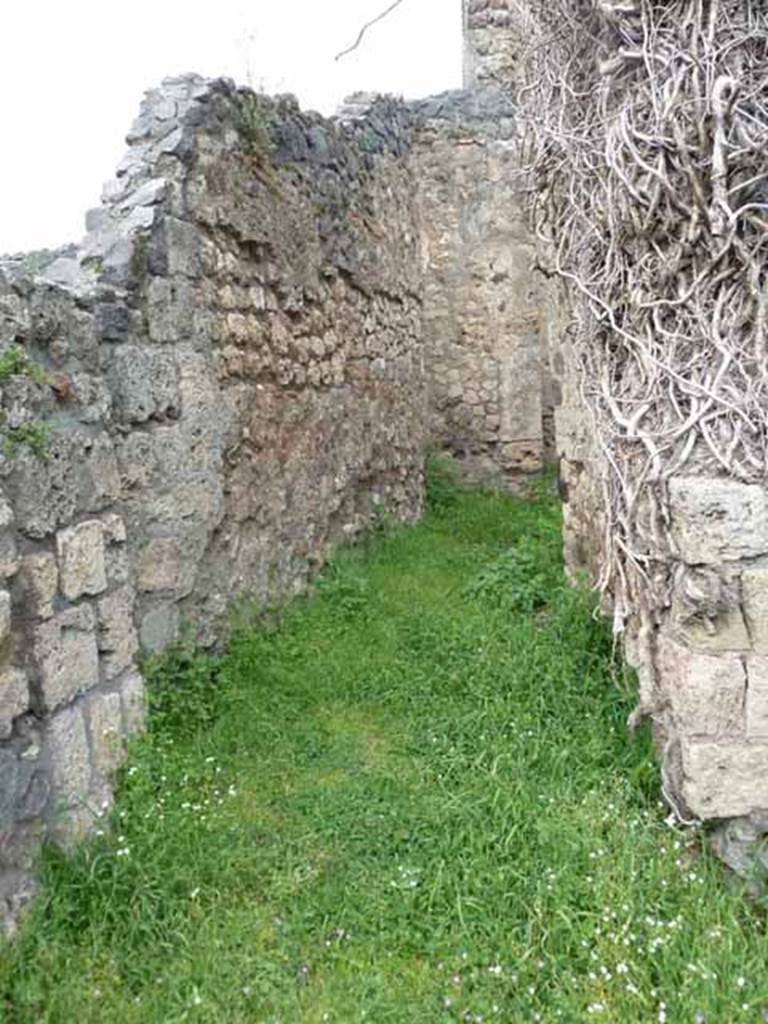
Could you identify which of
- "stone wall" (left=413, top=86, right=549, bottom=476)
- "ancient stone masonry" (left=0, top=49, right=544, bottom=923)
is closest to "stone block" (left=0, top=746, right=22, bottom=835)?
"ancient stone masonry" (left=0, top=49, right=544, bottom=923)

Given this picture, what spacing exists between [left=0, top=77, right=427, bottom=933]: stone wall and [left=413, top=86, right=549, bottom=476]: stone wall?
2.20 metres

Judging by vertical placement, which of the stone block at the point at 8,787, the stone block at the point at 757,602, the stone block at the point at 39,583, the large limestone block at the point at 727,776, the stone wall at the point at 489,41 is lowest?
the large limestone block at the point at 727,776

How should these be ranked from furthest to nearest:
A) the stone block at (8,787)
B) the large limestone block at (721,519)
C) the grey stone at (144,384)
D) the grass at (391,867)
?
1. the grey stone at (144,384)
2. the large limestone block at (721,519)
3. the stone block at (8,787)
4. the grass at (391,867)

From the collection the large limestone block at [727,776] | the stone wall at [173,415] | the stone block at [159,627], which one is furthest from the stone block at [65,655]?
the large limestone block at [727,776]

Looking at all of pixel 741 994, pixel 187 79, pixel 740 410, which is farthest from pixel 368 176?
pixel 741 994

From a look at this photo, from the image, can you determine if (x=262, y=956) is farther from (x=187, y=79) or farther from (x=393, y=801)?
(x=187, y=79)

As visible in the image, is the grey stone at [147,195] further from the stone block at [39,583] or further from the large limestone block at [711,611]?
the large limestone block at [711,611]

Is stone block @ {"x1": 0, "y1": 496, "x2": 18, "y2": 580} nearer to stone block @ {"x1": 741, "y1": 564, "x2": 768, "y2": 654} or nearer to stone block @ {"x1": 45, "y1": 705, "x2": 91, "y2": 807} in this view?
stone block @ {"x1": 45, "y1": 705, "x2": 91, "y2": 807}

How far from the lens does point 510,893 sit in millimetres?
2773

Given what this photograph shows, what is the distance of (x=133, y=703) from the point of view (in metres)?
3.42

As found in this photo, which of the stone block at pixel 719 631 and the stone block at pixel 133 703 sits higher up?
the stone block at pixel 719 631

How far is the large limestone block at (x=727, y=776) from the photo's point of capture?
2867 millimetres

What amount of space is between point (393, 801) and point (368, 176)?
15.9 ft

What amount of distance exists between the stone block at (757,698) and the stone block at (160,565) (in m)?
2.29
